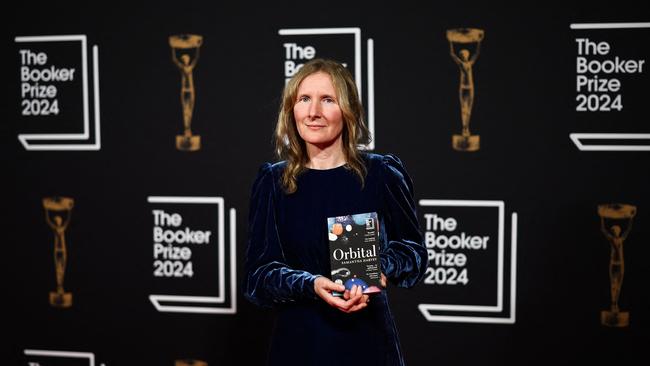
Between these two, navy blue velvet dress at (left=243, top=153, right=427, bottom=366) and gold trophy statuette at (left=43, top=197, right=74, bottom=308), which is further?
gold trophy statuette at (left=43, top=197, right=74, bottom=308)

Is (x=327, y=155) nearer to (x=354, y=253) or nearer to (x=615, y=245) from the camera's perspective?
(x=354, y=253)

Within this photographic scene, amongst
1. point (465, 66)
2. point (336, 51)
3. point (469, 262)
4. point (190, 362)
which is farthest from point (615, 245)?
point (190, 362)

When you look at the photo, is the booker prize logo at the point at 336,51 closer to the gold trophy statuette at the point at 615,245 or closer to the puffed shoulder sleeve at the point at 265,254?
the gold trophy statuette at the point at 615,245

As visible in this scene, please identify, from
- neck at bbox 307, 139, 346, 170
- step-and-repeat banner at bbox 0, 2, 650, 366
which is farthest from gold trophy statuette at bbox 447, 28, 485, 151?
neck at bbox 307, 139, 346, 170

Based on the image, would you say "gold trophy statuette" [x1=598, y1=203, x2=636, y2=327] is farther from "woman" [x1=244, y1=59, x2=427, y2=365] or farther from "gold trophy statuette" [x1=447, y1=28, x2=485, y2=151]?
"woman" [x1=244, y1=59, x2=427, y2=365]

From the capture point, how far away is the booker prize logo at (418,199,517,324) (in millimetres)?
2670

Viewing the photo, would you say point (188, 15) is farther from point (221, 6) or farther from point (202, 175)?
point (202, 175)

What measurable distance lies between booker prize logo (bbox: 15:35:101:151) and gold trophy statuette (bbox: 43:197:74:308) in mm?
245

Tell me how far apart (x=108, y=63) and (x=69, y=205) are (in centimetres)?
66

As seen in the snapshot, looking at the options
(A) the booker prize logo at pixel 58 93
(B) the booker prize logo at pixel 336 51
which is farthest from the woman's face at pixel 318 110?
(A) the booker prize logo at pixel 58 93

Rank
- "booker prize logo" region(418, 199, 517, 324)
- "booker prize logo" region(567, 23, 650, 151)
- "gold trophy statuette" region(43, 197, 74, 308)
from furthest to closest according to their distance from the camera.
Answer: "gold trophy statuette" region(43, 197, 74, 308) → "booker prize logo" region(418, 199, 517, 324) → "booker prize logo" region(567, 23, 650, 151)

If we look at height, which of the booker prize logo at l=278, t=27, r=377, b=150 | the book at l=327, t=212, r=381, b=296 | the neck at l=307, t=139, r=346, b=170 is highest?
the booker prize logo at l=278, t=27, r=377, b=150

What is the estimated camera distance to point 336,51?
2734mm

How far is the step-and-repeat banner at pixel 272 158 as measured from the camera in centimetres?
260
